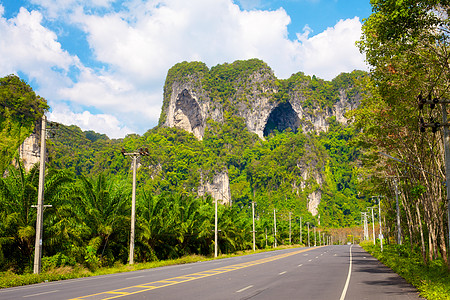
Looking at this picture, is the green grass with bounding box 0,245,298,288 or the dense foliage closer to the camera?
the green grass with bounding box 0,245,298,288

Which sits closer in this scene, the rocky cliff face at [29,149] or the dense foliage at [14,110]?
the dense foliage at [14,110]

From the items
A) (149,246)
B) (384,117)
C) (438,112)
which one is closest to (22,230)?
(149,246)

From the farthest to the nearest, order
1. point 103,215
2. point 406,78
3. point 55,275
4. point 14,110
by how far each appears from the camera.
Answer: point 14,110 < point 103,215 < point 55,275 < point 406,78

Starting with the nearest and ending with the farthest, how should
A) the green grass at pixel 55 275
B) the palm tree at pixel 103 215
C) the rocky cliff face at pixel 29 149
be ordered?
the green grass at pixel 55 275, the palm tree at pixel 103 215, the rocky cliff face at pixel 29 149

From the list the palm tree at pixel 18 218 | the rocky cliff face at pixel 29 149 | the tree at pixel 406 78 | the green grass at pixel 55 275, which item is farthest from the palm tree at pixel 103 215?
the rocky cliff face at pixel 29 149

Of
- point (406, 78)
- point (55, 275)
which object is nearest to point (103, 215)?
point (55, 275)

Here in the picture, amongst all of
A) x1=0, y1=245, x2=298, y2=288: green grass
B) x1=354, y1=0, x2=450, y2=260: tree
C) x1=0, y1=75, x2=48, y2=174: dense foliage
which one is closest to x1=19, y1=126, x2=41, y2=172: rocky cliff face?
x1=0, y1=75, x2=48, y2=174: dense foliage

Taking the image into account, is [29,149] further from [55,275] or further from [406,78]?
[406,78]

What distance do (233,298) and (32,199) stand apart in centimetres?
1627

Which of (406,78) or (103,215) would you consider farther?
(103,215)

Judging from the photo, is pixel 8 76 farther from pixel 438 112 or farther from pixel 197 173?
pixel 197 173

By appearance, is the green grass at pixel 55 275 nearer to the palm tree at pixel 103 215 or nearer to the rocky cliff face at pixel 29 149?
the palm tree at pixel 103 215

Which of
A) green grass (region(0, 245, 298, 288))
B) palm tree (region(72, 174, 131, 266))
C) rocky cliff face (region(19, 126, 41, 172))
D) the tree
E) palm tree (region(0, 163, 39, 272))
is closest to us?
the tree

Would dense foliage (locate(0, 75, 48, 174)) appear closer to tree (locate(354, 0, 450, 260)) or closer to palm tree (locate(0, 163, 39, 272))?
palm tree (locate(0, 163, 39, 272))
